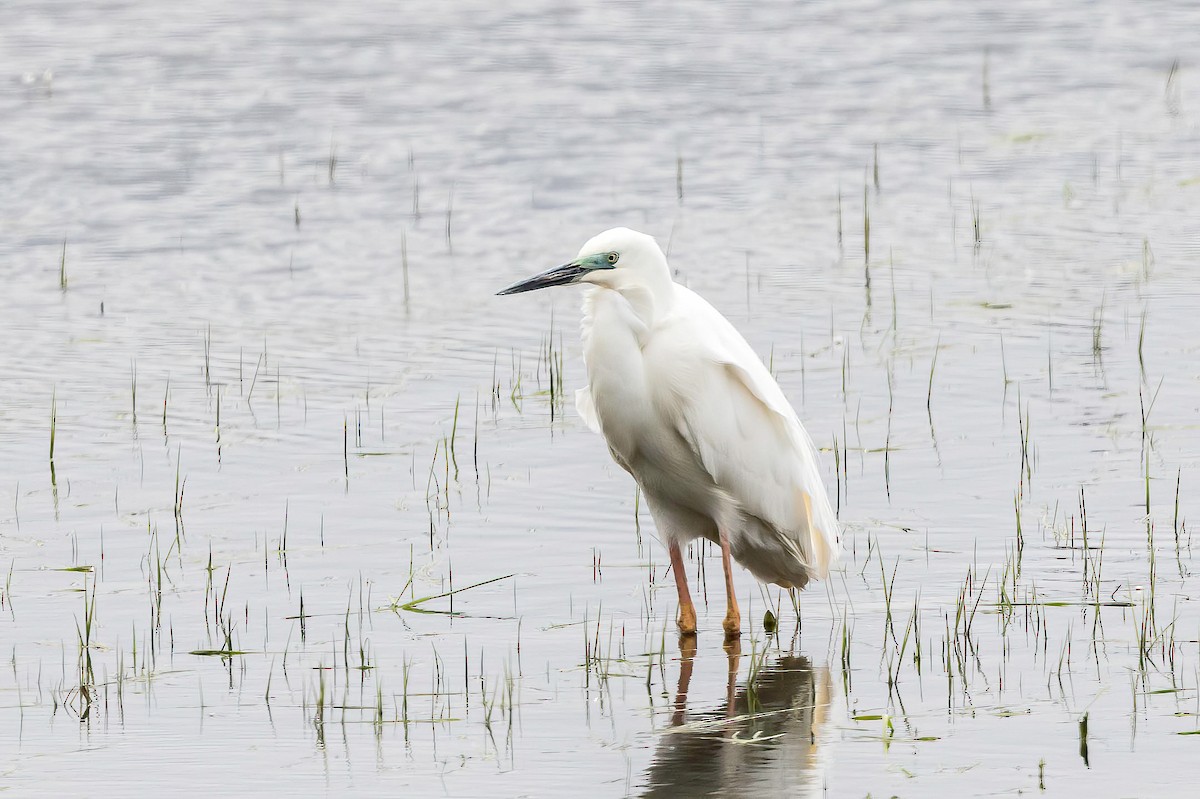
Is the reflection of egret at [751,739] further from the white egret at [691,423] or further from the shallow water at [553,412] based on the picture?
the white egret at [691,423]

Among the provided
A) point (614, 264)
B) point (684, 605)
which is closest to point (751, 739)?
point (684, 605)

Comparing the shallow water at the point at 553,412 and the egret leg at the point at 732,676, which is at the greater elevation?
the shallow water at the point at 553,412

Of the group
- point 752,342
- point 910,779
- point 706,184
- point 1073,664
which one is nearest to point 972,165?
point 706,184

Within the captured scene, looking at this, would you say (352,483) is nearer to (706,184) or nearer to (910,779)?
(910,779)

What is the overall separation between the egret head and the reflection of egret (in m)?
1.28

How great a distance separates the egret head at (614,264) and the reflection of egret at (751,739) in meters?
1.28

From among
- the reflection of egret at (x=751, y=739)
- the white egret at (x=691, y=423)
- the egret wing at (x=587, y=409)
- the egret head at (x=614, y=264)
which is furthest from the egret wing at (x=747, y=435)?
the reflection of egret at (x=751, y=739)

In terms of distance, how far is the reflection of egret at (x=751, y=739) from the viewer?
5035 millimetres

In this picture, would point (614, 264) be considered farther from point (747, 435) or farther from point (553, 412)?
point (553, 412)

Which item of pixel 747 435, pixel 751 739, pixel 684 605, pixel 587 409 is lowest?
pixel 751 739

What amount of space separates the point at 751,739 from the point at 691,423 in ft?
4.54

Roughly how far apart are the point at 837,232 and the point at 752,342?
2.70 m

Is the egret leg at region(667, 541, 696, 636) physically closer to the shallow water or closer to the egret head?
the shallow water

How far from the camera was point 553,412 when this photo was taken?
900 cm
